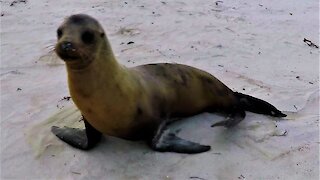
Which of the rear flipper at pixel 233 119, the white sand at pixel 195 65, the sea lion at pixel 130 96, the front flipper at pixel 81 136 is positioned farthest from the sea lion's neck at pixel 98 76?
the rear flipper at pixel 233 119

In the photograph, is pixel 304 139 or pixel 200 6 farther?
pixel 200 6

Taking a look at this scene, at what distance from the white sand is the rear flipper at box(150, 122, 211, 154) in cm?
4

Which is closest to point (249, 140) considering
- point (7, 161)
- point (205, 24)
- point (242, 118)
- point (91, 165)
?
point (242, 118)

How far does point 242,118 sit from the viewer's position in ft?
13.6

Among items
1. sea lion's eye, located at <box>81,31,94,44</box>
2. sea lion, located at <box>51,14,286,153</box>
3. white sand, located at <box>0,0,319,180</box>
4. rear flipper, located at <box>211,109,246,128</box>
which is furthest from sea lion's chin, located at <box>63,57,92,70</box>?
rear flipper, located at <box>211,109,246,128</box>

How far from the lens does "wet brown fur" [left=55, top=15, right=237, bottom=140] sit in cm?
321

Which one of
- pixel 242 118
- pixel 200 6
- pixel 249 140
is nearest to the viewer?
pixel 249 140

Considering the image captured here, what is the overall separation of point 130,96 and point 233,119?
0.98 m

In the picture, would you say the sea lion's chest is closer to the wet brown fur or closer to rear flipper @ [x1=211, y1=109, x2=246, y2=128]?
the wet brown fur

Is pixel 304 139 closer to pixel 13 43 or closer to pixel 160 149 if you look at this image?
pixel 160 149

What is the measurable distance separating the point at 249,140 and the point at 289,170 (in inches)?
17.4

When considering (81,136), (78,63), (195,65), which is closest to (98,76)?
(78,63)

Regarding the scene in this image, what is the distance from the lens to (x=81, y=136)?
3725 mm

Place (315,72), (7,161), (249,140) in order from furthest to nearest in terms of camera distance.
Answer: (315,72) < (249,140) < (7,161)
